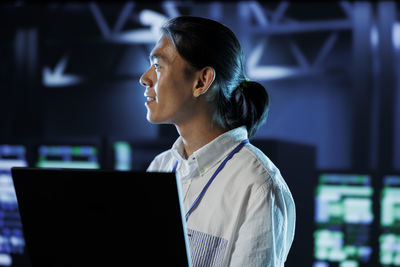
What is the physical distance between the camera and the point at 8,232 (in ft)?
10.0

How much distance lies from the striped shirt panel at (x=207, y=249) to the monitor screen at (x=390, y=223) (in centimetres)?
186

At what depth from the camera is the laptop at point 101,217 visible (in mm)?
835

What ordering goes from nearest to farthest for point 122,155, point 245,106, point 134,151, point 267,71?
point 245,106, point 134,151, point 122,155, point 267,71

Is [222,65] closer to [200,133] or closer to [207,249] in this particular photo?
[200,133]

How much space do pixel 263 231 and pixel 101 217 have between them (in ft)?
1.11

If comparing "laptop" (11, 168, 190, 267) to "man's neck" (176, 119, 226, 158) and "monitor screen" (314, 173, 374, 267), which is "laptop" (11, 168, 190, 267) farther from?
"monitor screen" (314, 173, 374, 267)

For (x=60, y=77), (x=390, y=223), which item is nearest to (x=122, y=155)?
(x=390, y=223)

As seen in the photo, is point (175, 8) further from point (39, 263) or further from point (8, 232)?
point (39, 263)

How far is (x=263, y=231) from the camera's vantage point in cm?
102

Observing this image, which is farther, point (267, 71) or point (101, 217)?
point (267, 71)

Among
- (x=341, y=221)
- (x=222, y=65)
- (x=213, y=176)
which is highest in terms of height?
(x=222, y=65)

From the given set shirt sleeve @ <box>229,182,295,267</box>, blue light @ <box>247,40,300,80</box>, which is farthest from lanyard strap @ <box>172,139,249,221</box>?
blue light @ <box>247,40,300,80</box>

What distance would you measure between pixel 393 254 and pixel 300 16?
189 inches

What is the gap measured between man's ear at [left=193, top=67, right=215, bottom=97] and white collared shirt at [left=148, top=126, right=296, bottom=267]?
4.7 inches
